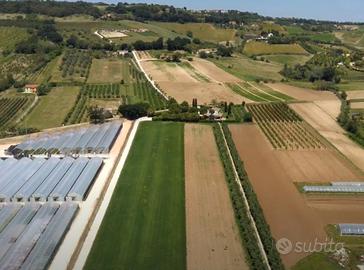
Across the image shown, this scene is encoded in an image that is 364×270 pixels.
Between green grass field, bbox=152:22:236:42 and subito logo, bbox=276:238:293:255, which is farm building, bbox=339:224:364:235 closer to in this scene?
subito logo, bbox=276:238:293:255

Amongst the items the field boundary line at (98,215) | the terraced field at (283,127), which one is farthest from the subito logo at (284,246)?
the terraced field at (283,127)

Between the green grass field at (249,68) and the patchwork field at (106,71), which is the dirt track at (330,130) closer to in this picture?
the green grass field at (249,68)

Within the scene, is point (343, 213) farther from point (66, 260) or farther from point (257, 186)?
point (66, 260)

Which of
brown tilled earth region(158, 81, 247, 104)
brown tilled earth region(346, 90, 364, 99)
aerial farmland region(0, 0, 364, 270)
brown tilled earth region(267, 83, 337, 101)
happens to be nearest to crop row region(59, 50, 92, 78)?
aerial farmland region(0, 0, 364, 270)

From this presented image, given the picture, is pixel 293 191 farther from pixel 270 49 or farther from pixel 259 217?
pixel 270 49

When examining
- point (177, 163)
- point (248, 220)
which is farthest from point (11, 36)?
point (248, 220)

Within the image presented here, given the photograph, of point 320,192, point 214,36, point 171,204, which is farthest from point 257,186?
point 214,36
